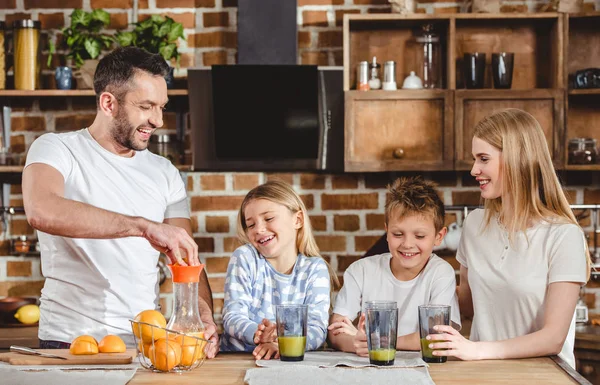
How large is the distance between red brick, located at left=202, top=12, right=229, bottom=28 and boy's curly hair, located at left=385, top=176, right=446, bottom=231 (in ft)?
5.33

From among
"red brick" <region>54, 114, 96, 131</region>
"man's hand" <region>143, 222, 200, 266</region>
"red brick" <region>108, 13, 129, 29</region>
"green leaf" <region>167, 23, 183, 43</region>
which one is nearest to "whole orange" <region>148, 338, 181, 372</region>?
"man's hand" <region>143, 222, 200, 266</region>

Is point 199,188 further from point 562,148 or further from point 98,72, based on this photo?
point 562,148

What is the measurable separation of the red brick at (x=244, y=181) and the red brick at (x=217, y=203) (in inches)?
1.7

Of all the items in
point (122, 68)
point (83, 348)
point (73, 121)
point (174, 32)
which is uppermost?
point (174, 32)

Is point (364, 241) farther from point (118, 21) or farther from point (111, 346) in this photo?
point (111, 346)

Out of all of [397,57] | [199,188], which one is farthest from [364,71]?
[199,188]

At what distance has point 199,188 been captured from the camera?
11.1 ft

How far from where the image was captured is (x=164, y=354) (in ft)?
4.89

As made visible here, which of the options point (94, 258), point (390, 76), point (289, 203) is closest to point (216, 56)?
point (390, 76)

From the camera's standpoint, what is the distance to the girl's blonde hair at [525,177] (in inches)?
72.6

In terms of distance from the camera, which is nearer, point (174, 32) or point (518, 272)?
point (518, 272)

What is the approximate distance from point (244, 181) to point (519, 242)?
5.62ft

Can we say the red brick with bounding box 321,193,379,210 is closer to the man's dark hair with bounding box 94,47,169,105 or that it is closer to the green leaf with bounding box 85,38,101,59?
the green leaf with bounding box 85,38,101,59

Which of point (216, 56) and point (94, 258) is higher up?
point (216, 56)
